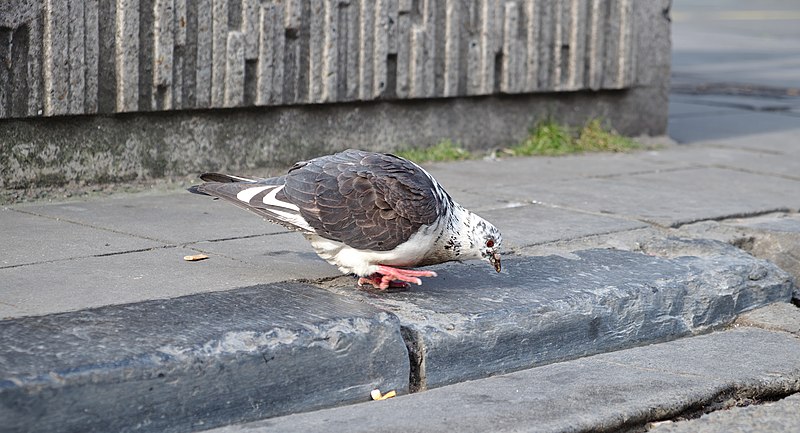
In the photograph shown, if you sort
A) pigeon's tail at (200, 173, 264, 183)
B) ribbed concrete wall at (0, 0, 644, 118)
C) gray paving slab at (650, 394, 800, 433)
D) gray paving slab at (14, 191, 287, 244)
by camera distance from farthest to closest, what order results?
ribbed concrete wall at (0, 0, 644, 118) < gray paving slab at (14, 191, 287, 244) < pigeon's tail at (200, 173, 264, 183) < gray paving slab at (650, 394, 800, 433)

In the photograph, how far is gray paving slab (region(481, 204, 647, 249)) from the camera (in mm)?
5262

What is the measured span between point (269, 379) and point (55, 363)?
684 millimetres

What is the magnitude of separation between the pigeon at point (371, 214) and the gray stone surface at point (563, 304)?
0.16m

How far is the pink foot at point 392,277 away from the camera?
4.15 m

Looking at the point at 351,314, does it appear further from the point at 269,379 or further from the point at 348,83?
the point at 348,83

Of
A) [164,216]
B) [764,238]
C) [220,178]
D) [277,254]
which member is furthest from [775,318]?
[164,216]

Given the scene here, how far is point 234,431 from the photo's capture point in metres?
3.36

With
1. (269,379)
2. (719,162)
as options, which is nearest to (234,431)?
(269,379)

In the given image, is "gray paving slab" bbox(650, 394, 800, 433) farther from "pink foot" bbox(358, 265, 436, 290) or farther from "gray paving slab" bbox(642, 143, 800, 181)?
"gray paving slab" bbox(642, 143, 800, 181)

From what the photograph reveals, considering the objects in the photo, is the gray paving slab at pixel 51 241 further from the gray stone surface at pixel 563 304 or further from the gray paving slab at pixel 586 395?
the gray paving slab at pixel 586 395

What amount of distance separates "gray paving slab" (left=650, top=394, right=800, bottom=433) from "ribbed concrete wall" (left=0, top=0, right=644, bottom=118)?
Result: 3564 millimetres

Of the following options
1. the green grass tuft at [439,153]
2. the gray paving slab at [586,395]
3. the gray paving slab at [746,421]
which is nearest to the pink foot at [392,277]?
the gray paving slab at [586,395]

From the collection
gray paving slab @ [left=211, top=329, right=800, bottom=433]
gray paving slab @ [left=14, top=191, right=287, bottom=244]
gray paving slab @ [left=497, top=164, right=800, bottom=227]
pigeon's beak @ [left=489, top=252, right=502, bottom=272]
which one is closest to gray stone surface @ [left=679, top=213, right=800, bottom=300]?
gray paving slab @ [left=497, top=164, right=800, bottom=227]

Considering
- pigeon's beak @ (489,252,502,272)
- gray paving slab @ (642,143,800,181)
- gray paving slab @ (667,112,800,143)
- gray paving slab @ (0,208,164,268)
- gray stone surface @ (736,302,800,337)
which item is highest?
gray paving slab @ (667,112,800,143)
